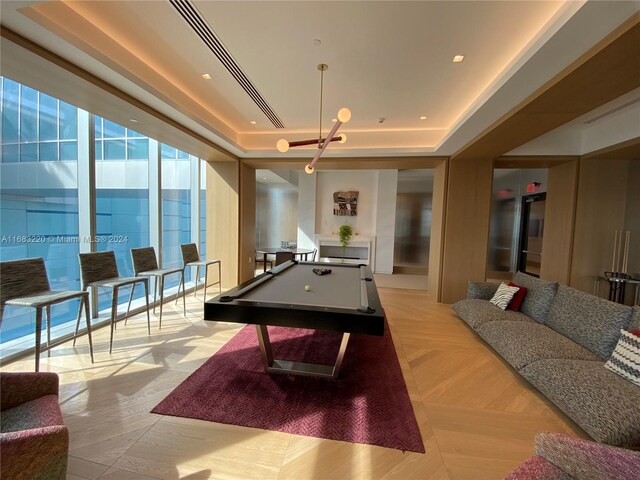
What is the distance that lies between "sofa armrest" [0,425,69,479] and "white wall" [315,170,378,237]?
24.7ft

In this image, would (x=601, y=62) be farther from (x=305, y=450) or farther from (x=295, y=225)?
(x=295, y=225)

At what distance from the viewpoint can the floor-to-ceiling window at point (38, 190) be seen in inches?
106

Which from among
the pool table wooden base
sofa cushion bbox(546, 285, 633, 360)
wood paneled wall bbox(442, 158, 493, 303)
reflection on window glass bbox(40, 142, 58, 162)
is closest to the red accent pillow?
sofa cushion bbox(546, 285, 633, 360)

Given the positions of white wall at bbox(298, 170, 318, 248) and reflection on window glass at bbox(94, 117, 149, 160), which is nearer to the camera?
reflection on window glass at bbox(94, 117, 149, 160)

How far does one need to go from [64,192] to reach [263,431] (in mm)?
3695

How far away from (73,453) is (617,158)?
7688mm

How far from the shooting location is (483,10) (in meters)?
2.02

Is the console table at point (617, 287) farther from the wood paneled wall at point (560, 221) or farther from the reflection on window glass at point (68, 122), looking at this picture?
the reflection on window glass at point (68, 122)

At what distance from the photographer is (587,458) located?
1.14 m

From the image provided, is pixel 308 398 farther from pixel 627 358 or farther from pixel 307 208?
pixel 307 208

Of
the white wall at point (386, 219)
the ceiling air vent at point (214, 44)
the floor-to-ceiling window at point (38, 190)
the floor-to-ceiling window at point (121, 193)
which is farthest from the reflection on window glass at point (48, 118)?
the white wall at point (386, 219)

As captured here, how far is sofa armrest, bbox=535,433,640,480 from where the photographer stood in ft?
3.56

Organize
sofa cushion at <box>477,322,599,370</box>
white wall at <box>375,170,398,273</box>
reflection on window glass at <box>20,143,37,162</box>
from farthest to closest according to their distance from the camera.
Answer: white wall at <box>375,170,398,273</box>, reflection on window glass at <box>20,143,37,162</box>, sofa cushion at <box>477,322,599,370</box>

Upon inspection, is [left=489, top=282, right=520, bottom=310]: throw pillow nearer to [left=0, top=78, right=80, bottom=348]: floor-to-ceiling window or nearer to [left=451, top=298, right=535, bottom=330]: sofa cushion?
[left=451, top=298, right=535, bottom=330]: sofa cushion
